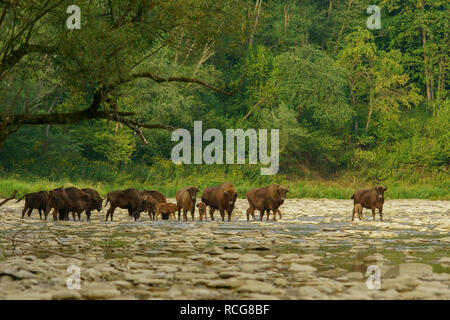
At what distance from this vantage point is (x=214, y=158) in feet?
143

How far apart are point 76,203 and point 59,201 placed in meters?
0.60

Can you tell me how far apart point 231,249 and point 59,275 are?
4037 millimetres

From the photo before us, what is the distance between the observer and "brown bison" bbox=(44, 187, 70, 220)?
18609 millimetres

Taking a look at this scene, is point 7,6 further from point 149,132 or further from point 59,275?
point 149,132

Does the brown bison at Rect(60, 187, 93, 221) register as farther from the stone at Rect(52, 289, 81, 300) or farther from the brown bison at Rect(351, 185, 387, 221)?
the stone at Rect(52, 289, 81, 300)

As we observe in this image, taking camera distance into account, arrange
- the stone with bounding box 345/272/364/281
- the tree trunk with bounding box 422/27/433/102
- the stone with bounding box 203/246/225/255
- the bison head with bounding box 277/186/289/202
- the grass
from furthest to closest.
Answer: the tree trunk with bounding box 422/27/433/102 → the grass → the bison head with bounding box 277/186/289/202 → the stone with bounding box 203/246/225/255 → the stone with bounding box 345/272/364/281

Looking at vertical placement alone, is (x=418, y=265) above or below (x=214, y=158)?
below

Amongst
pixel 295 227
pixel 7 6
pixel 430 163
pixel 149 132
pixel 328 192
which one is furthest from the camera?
pixel 430 163

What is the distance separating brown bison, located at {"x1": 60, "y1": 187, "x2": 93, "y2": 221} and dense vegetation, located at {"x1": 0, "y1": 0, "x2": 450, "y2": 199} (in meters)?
8.23

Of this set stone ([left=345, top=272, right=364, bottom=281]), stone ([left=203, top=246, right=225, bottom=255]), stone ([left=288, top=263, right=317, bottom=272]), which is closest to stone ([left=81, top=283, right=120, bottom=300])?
stone ([left=288, top=263, right=317, bottom=272])

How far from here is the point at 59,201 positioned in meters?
18.7

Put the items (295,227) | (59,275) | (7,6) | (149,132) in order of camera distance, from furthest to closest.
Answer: (149,132) → (295,227) → (7,6) → (59,275)
